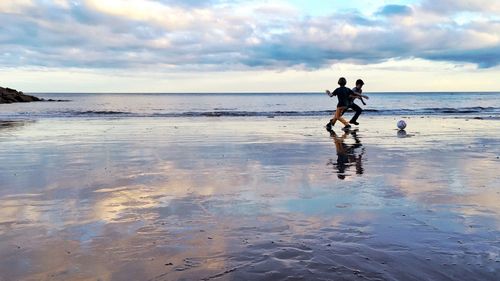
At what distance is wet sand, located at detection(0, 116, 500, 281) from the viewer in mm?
3869

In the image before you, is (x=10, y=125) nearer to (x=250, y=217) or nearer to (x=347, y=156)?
(x=347, y=156)

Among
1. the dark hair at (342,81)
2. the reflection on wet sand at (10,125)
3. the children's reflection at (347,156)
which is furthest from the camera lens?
the reflection on wet sand at (10,125)

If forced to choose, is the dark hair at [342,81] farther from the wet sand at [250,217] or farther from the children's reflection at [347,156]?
the wet sand at [250,217]

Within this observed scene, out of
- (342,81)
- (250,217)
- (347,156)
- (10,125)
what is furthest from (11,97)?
(250,217)

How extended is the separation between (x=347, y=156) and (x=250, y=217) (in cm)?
574

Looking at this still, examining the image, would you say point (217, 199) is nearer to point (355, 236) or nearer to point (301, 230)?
point (301, 230)

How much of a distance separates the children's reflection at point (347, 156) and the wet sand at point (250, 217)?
0.20ft

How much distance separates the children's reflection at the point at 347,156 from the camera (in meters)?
8.71

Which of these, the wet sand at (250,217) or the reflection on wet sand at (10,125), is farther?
the reflection on wet sand at (10,125)

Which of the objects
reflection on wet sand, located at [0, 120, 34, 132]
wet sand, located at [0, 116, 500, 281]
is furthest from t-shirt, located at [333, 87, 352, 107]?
reflection on wet sand, located at [0, 120, 34, 132]

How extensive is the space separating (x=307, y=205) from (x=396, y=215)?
1083 millimetres

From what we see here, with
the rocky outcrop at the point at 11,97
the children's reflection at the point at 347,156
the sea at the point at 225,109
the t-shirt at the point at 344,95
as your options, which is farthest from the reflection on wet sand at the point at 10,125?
the rocky outcrop at the point at 11,97

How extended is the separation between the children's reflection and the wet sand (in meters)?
0.06

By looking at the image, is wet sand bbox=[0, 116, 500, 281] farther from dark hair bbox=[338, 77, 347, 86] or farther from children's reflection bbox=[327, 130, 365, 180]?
dark hair bbox=[338, 77, 347, 86]
